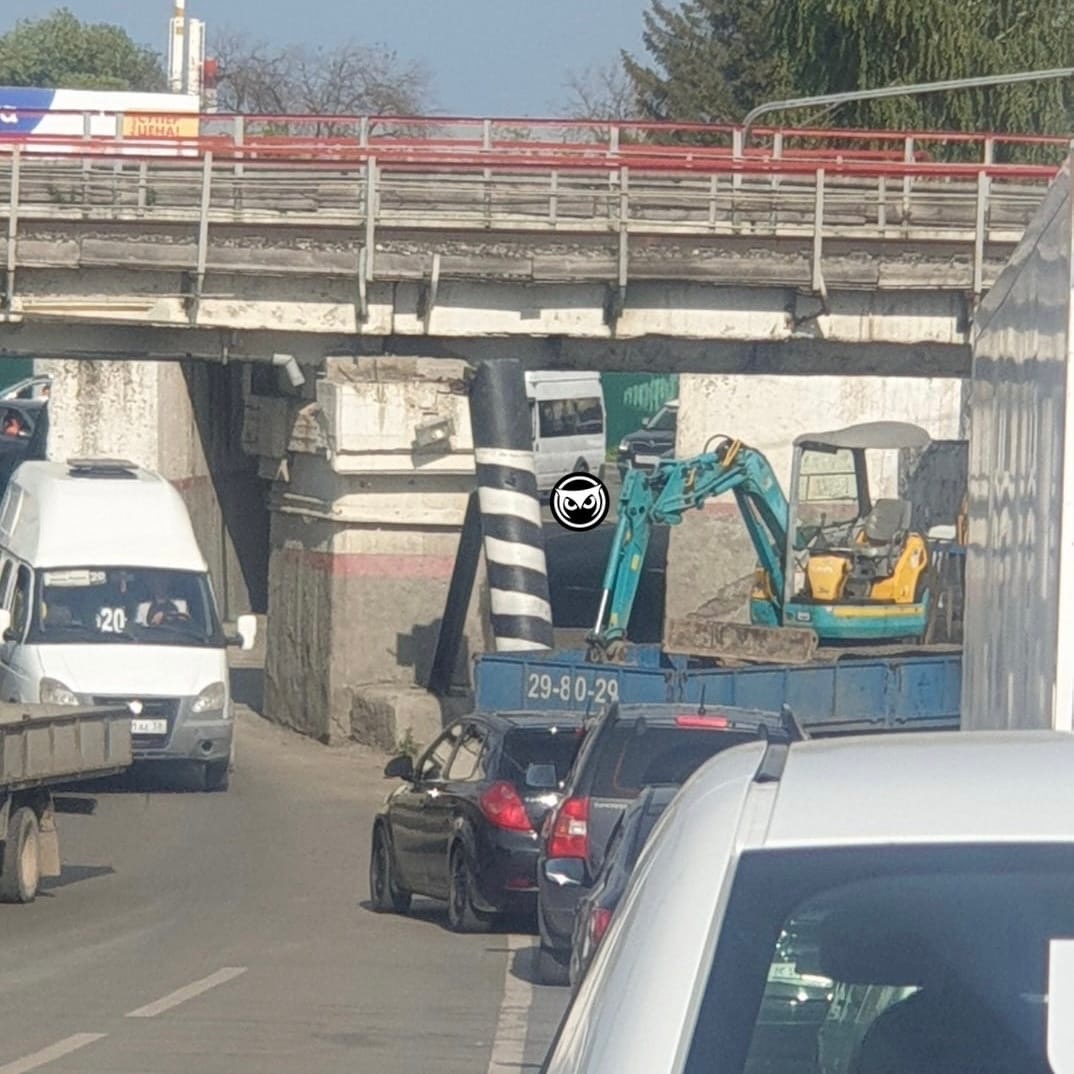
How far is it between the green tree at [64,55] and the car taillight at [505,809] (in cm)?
7959

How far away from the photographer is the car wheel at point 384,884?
16.3m

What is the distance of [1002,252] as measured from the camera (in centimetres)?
2767

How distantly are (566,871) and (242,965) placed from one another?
2611mm

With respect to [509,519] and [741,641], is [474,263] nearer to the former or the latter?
[509,519]

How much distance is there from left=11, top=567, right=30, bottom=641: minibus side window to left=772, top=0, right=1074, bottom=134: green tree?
27209mm

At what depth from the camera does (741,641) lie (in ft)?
81.1

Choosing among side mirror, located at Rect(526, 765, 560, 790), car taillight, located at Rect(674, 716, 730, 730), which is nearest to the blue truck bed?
side mirror, located at Rect(526, 765, 560, 790)

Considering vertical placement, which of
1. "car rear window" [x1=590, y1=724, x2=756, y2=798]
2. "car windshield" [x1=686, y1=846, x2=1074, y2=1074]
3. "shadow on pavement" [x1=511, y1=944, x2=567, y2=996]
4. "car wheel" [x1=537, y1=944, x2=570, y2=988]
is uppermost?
"car windshield" [x1=686, y1=846, x2=1074, y2=1074]

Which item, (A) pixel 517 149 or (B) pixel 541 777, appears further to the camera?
(A) pixel 517 149

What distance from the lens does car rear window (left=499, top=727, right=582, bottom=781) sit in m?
14.6

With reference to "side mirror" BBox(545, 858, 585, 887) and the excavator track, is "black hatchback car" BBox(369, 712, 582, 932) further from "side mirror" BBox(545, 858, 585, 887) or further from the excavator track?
the excavator track

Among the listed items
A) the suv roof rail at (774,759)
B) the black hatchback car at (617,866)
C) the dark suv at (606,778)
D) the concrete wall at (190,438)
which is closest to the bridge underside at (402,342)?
the concrete wall at (190,438)

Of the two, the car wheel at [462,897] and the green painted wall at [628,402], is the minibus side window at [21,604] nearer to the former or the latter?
the car wheel at [462,897]

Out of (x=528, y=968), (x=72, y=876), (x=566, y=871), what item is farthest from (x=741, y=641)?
(x=566, y=871)
